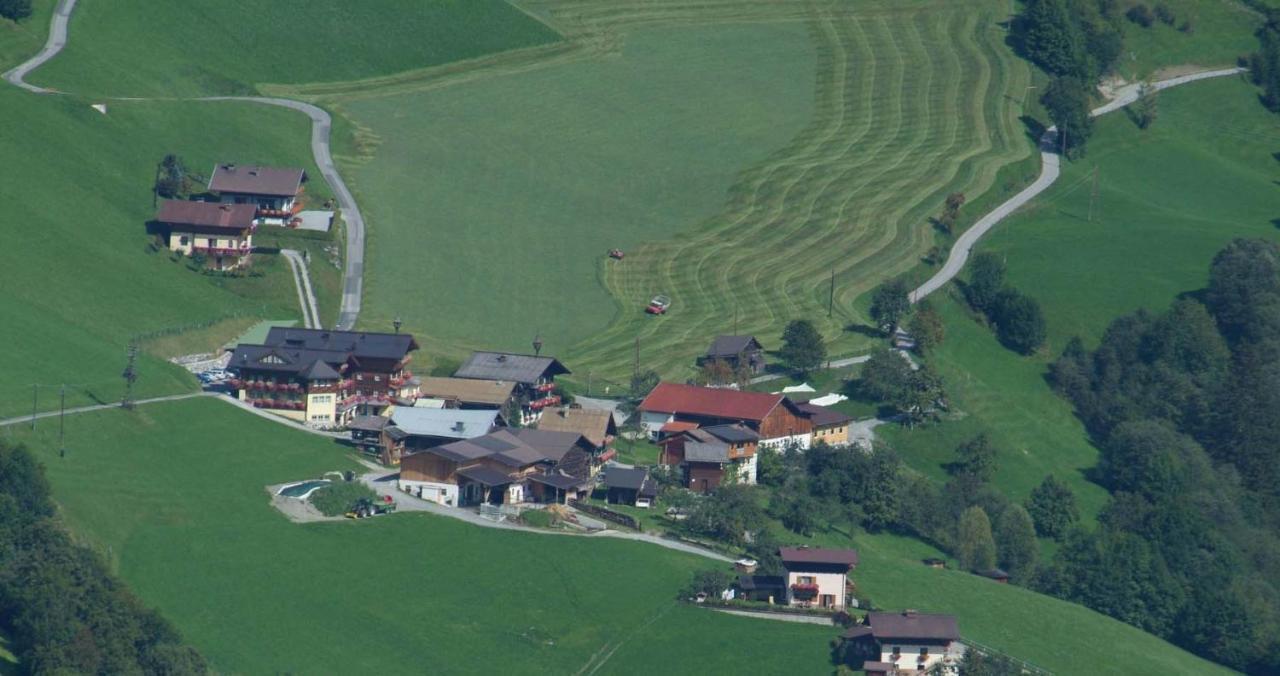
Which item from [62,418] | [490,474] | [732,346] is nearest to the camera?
[62,418]

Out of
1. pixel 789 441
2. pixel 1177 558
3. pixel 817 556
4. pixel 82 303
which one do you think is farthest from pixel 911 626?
pixel 82 303

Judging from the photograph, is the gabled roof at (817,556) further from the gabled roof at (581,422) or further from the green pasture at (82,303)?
the green pasture at (82,303)

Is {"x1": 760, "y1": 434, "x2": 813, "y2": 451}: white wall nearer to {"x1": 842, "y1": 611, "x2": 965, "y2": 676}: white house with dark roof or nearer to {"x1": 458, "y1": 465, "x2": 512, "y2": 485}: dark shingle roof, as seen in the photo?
{"x1": 458, "y1": 465, "x2": 512, "y2": 485}: dark shingle roof

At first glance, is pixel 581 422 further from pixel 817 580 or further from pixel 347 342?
pixel 817 580

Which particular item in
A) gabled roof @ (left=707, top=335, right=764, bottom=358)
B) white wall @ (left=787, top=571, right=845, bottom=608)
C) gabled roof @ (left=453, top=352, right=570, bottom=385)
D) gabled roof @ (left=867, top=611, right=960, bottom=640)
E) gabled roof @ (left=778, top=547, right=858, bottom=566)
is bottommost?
gabled roof @ (left=867, top=611, right=960, bottom=640)

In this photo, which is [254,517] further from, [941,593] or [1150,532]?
[1150,532]

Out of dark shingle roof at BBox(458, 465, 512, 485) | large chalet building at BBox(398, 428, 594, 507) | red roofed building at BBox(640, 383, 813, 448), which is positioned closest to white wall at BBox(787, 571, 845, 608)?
large chalet building at BBox(398, 428, 594, 507)

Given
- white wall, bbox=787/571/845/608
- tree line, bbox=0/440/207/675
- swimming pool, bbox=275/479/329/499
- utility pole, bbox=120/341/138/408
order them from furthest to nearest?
1. utility pole, bbox=120/341/138/408
2. swimming pool, bbox=275/479/329/499
3. white wall, bbox=787/571/845/608
4. tree line, bbox=0/440/207/675

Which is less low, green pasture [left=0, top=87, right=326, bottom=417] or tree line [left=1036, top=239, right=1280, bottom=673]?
green pasture [left=0, top=87, right=326, bottom=417]
